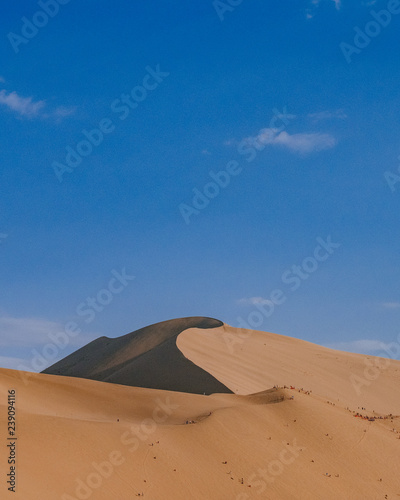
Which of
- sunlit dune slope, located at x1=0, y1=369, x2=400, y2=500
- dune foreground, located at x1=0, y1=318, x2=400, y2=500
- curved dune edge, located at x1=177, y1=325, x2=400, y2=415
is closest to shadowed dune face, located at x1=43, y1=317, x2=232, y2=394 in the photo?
dune foreground, located at x1=0, y1=318, x2=400, y2=500

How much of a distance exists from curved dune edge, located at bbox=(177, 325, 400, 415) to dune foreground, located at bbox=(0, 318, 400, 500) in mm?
1703

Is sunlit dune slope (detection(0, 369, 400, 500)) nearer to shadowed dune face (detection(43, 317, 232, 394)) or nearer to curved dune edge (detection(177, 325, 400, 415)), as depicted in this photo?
shadowed dune face (detection(43, 317, 232, 394))

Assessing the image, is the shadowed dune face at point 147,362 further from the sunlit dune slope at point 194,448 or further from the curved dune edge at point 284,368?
the sunlit dune slope at point 194,448

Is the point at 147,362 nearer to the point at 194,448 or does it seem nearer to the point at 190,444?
the point at 190,444

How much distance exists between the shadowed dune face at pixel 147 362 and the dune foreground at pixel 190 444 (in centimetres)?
19

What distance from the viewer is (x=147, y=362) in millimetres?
25422

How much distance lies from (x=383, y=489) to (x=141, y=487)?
5749 mm

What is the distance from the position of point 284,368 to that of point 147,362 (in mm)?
6079

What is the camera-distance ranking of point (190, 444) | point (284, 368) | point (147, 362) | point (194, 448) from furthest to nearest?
point (284, 368)
point (147, 362)
point (190, 444)
point (194, 448)

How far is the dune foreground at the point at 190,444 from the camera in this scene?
12.9 m

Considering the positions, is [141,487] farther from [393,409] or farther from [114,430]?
[393,409]

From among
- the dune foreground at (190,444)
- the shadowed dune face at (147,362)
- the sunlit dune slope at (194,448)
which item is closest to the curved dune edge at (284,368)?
the shadowed dune face at (147,362)

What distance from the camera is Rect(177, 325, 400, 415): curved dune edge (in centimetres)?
2507

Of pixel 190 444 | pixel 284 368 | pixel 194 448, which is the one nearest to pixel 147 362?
pixel 284 368
